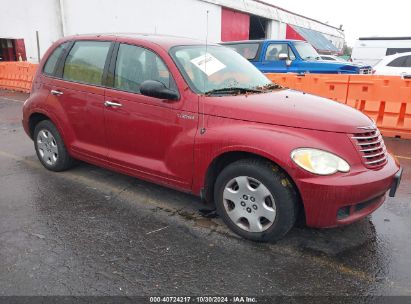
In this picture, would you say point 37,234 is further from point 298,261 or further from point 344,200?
point 344,200

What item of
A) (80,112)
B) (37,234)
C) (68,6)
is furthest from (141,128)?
(68,6)

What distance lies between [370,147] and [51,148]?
12.8 ft

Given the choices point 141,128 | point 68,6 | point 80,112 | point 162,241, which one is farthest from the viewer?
point 68,6

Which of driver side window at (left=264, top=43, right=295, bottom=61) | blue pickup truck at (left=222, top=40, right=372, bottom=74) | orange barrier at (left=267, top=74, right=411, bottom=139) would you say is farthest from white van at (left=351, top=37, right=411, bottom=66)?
orange barrier at (left=267, top=74, right=411, bottom=139)

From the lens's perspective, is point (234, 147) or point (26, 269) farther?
point (234, 147)

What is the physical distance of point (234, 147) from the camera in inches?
128

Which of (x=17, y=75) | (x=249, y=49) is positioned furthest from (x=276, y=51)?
(x=17, y=75)

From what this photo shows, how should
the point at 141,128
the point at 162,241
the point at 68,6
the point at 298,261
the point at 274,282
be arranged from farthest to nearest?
1. the point at 68,6
2. the point at 141,128
3. the point at 162,241
4. the point at 298,261
5. the point at 274,282

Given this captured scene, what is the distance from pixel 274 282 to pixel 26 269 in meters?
1.92

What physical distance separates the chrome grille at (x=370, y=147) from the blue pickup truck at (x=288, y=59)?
22.4ft

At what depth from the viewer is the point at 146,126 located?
12.6 feet

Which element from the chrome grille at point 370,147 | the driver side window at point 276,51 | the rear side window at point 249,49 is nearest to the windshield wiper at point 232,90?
the chrome grille at point 370,147

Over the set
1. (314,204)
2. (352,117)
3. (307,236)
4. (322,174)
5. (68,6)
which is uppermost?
(68,6)

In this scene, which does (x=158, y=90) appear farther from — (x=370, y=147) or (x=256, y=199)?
(x=370, y=147)
